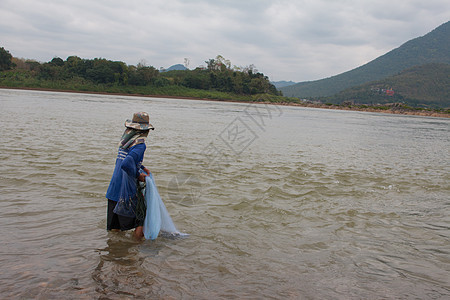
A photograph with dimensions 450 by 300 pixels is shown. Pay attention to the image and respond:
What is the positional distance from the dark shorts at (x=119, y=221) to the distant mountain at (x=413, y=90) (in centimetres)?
13332

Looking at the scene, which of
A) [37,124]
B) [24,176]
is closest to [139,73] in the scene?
[37,124]

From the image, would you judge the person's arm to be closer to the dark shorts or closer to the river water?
the dark shorts

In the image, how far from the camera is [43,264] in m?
3.53

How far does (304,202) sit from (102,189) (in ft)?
13.4

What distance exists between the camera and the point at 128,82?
88250 millimetres

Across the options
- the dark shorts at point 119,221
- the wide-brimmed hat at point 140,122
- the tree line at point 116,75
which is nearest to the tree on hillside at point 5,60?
the tree line at point 116,75

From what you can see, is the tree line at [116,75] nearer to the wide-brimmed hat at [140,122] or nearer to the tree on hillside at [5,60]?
the tree on hillside at [5,60]

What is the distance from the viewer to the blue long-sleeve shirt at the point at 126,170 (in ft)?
12.6

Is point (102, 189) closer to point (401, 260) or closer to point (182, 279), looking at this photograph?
point (182, 279)

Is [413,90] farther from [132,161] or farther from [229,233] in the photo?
[132,161]

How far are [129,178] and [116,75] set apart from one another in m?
87.8

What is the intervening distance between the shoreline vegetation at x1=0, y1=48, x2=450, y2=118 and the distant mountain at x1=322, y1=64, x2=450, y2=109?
30404mm

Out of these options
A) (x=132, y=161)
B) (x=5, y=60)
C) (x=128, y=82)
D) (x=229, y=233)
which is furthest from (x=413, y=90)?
(x=132, y=161)

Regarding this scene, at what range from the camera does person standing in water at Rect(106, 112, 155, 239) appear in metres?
3.93
